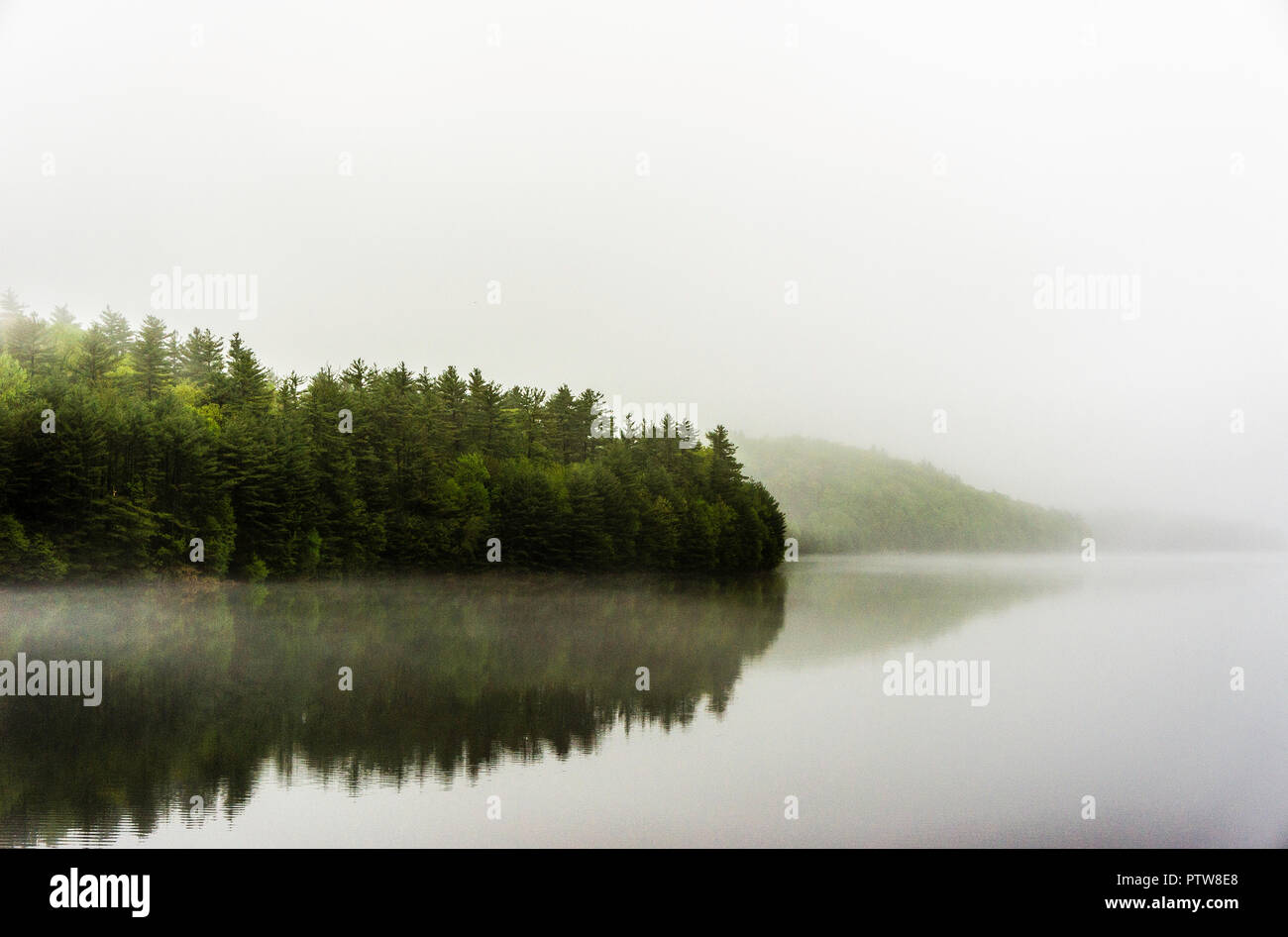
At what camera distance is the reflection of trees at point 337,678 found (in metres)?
15.5

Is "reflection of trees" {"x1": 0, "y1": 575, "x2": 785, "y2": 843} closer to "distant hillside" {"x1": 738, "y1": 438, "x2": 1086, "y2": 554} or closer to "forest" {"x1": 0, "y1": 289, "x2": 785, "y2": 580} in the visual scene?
"forest" {"x1": 0, "y1": 289, "x2": 785, "y2": 580}

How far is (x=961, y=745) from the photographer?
1961cm

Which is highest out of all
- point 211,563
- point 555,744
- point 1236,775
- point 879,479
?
point 879,479

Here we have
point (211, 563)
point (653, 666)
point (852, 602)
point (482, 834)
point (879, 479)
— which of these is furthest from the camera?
point (879, 479)

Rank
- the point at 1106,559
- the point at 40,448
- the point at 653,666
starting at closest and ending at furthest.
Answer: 1. the point at 653,666
2. the point at 40,448
3. the point at 1106,559

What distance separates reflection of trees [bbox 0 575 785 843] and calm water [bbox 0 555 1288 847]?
0.31 feet

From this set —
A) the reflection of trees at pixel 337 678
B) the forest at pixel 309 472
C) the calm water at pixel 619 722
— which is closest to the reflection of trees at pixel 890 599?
the calm water at pixel 619 722

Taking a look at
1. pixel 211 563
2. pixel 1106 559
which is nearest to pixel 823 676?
pixel 211 563

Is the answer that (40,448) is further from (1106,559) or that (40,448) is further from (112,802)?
(1106,559)

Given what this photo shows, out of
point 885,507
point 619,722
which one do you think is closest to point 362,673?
point 619,722

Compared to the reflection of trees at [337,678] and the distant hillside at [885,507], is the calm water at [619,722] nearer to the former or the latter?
the reflection of trees at [337,678]

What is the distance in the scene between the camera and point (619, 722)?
60.0 ft

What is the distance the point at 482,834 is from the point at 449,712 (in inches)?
214

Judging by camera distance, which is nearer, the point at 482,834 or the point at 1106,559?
the point at 482,834
